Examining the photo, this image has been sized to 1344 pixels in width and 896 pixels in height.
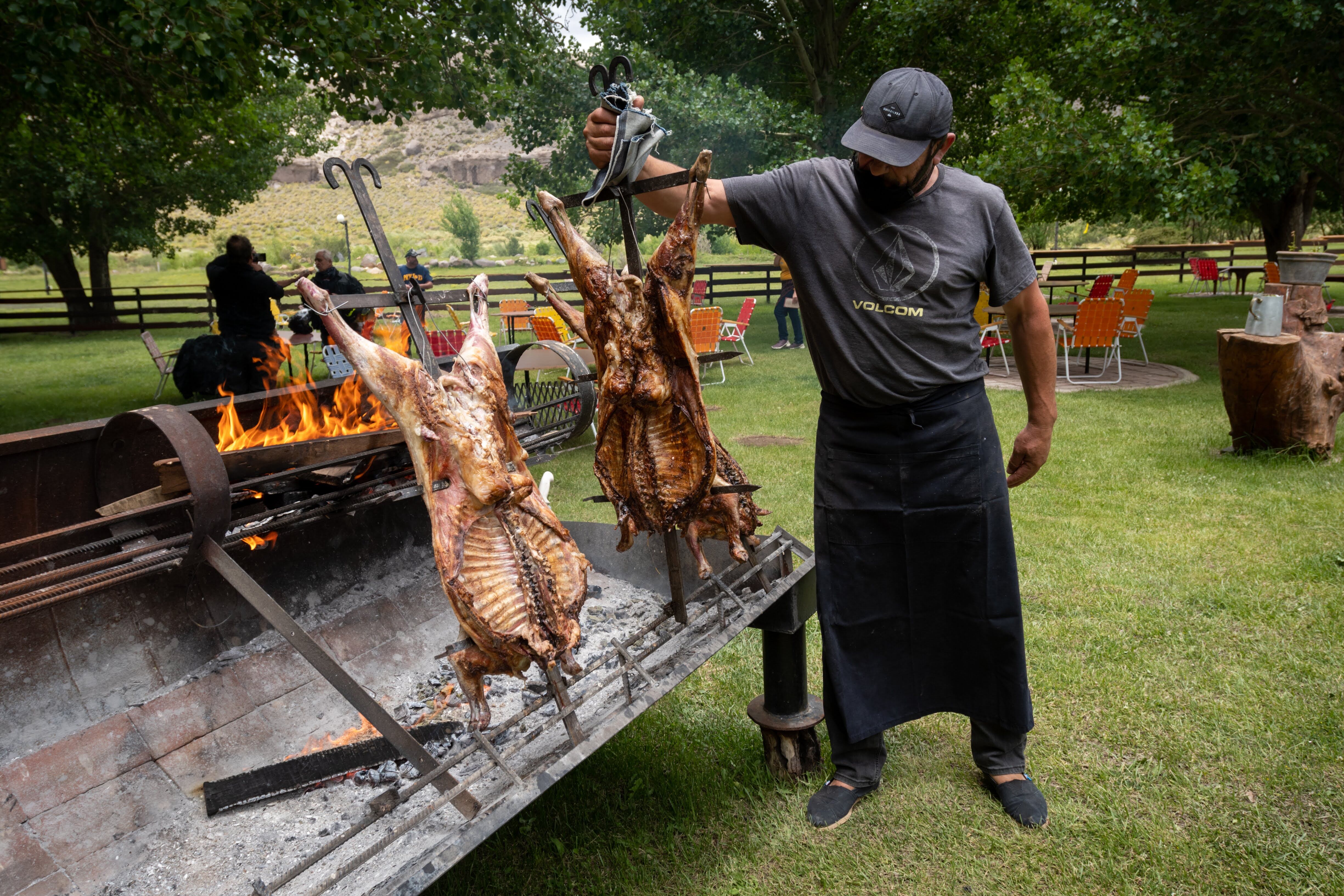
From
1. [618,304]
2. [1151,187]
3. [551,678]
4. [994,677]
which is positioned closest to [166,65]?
[618,304]

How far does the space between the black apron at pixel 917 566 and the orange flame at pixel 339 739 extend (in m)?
1.64

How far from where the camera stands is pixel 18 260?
25.8 metres

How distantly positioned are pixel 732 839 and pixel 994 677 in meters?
1.10

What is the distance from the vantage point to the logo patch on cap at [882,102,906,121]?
2.43m

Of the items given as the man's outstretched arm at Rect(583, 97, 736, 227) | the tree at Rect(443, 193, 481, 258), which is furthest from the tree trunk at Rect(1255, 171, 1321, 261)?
the tree at Rect(443, 193, 481, 258)

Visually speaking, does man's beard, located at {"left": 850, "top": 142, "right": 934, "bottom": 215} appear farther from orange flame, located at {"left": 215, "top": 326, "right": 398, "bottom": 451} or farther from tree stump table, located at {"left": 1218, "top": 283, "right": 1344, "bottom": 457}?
tree stump table, located at {"left": 1218, "top": 283, "right": 1344, "bottom": 457}

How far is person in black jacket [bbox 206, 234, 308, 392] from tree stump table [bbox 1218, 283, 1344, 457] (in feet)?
29.6

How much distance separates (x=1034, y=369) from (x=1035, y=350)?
77 mm

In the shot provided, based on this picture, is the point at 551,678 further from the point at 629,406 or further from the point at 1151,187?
the point at 1151,187

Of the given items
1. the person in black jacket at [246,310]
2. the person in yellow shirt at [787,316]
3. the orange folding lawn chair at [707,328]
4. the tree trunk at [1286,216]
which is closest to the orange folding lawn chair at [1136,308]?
the person in yellow shirt at [787,316]

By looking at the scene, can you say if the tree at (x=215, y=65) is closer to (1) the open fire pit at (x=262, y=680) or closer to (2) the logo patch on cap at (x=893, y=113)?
(1) the open fire pit at (x=262, y=680)

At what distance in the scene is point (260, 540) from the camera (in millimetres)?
2898

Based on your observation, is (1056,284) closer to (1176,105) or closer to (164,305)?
(1176,105)

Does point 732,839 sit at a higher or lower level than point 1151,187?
lower
